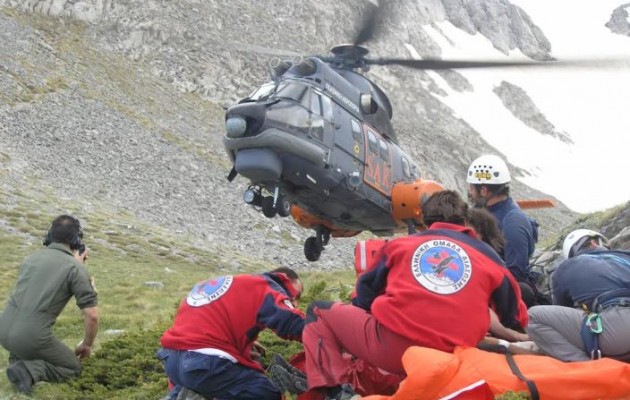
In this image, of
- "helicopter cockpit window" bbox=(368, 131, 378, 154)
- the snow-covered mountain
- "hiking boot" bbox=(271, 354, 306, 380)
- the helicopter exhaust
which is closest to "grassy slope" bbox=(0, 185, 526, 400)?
"hiking boot" bbox=(271, 354, 306, 380)

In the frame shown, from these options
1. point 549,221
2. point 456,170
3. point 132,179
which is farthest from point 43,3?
point 549,221

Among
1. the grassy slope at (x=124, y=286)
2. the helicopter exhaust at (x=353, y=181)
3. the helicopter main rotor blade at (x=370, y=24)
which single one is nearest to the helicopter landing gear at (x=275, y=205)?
the helicopter exhaust at (x=353, y=181)

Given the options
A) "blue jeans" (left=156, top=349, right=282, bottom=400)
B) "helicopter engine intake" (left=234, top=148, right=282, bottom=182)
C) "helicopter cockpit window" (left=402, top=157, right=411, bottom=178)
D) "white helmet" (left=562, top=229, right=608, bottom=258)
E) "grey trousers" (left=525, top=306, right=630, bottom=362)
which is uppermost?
"helicopter cockpit window" (left=402, top=157, right=411, bottom=178)

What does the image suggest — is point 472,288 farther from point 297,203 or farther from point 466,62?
point 297,203

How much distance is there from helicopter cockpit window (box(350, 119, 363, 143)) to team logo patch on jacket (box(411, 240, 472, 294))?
6.61m

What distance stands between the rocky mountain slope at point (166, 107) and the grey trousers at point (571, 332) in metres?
8.04

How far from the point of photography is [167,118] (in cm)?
3784

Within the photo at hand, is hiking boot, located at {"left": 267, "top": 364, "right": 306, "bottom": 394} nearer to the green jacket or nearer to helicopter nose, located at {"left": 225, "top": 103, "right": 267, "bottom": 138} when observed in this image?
the green jacket

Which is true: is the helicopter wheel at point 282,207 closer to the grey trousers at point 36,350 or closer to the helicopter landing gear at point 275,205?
the helicopter landing gear at point 275,205

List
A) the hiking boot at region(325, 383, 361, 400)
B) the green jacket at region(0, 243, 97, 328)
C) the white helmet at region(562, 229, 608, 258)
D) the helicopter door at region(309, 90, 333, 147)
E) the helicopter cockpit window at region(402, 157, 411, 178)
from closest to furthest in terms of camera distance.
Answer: the hiking boot at region(325, 383, 361, 400), the white helmet at region(562, 229, 608, 258), the green jacket at region(0, 243, 97, 328), the helicopter door at region(309, 90, 333, 147), the helicopter cockpit window at region(402, 157, 411, 178)

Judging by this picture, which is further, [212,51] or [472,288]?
[212,51]

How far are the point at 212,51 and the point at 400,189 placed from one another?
36.2 metres

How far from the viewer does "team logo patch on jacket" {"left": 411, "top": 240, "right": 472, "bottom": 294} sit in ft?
14.3

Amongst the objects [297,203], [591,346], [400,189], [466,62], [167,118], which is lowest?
[591,346]
